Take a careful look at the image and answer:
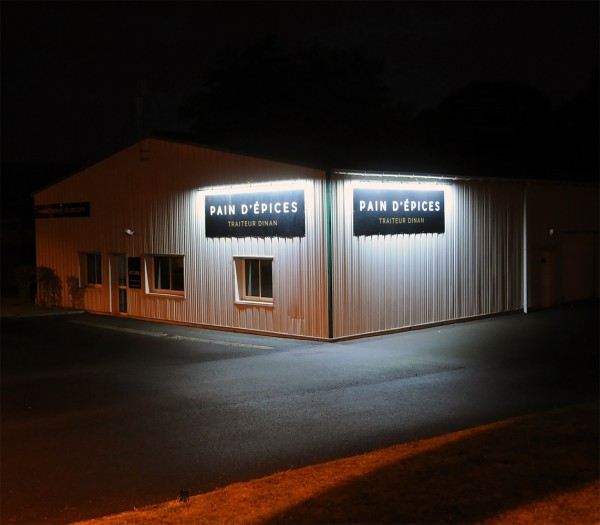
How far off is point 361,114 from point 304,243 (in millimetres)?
33709

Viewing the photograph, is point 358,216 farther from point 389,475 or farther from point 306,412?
point 389,475

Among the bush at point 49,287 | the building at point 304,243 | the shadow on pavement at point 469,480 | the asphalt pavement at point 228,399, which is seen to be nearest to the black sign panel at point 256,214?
the building at point 304,243

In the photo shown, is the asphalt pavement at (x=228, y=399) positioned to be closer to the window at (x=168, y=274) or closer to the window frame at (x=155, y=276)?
the window frame at (x=155, y=276)

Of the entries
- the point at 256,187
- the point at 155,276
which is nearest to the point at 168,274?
the point at 155,276

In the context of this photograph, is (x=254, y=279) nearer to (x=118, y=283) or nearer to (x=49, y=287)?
(x=118, y=283)

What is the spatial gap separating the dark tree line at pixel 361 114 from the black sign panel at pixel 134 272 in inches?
966

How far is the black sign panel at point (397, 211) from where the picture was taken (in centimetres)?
1809

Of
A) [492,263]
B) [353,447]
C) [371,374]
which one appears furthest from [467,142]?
[353,447]

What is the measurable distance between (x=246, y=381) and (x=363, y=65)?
42.7 m

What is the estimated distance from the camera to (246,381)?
1307 centimetres

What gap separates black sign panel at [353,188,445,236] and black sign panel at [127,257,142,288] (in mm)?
7832

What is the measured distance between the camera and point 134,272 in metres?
23.0

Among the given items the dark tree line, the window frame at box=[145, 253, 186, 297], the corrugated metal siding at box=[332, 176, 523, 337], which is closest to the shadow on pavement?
the corrugated metal siding at box=[332, 176, 523, 337]

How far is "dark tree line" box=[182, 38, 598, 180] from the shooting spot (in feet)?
160
